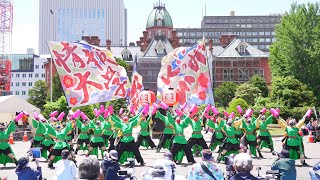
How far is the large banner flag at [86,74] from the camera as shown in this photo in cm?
2020

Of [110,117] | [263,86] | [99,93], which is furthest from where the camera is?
[263,86]

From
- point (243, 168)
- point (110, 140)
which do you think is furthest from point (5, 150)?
point (243, 168)

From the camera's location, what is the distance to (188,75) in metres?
25.8

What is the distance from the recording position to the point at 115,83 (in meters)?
21.7

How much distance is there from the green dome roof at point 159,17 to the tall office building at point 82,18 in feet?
186

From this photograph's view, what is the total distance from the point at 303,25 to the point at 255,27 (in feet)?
316

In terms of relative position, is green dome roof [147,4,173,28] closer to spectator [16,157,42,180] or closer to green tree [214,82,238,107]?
green tree [214,82,238,107]

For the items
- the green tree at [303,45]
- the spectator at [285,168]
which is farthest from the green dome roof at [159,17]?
the spectator at [285,168]

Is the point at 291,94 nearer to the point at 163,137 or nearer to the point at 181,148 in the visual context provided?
the point at 163,137

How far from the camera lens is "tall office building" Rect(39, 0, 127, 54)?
152 metres

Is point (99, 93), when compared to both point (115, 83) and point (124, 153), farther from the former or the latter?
point (124, 153)

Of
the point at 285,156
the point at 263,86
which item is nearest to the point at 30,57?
the point at 263,86

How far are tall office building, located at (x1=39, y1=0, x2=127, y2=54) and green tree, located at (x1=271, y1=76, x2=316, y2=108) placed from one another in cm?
10963

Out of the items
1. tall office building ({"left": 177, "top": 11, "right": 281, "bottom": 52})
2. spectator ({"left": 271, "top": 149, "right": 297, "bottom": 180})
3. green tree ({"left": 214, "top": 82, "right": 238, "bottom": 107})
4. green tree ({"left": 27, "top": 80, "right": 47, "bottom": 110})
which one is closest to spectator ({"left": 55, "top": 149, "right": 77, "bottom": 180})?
spectator ({"left": 271, "top": 149, "right": 297, "bottom": 180})
